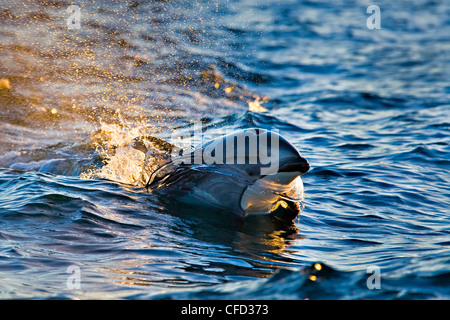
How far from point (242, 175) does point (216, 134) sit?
372 centimetres

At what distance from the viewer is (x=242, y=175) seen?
20.2 feet

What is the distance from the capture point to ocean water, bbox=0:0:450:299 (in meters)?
4.59

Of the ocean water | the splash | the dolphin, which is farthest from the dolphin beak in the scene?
the splash

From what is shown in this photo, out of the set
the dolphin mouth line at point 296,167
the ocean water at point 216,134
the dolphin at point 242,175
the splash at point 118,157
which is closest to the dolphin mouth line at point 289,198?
the dolphin at point 242,175

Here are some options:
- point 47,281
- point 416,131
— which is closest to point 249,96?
point 416,131

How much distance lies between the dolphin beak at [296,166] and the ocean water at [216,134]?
2.40 feet

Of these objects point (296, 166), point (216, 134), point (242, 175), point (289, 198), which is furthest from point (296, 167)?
point (216, 134)

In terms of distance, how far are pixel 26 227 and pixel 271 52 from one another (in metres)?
13.3

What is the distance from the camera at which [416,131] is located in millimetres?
11023

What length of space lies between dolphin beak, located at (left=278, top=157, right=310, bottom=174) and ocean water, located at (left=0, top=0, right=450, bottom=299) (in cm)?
73

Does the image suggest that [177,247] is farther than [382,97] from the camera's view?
No

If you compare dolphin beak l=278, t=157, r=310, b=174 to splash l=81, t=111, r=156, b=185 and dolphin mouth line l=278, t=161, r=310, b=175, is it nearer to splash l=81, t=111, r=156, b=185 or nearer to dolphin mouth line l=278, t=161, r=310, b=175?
dolphin mouth line l=278, t=161, r=310, b=175

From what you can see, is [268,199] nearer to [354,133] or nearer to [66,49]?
[354,133]

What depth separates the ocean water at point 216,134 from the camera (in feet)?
15.0
